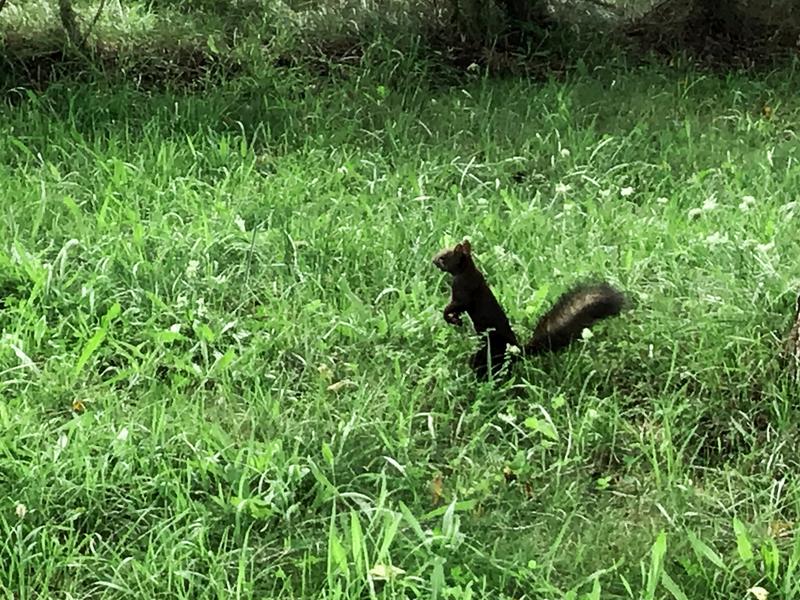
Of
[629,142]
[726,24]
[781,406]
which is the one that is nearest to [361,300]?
[781,406]

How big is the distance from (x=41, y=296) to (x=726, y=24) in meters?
4.51

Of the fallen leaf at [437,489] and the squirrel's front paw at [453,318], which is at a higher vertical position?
the squirrel's front paw at [453,318]

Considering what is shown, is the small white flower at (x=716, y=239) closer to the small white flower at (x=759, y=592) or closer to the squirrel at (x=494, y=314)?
the squirrel at (x=494, y=314)

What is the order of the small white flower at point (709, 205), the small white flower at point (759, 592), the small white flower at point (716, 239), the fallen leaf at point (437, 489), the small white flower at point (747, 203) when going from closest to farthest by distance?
1. the small white flower at point (759, 592)
2. the fallen leaf at point (437, 489)
3. the small white flower at point (716, 239)
4. the small white flower at point (709, 205)
5. the small white flower at point (747, 203)

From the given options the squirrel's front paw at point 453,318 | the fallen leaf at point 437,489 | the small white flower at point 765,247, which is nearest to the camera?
the fallen leaf at point 437,489

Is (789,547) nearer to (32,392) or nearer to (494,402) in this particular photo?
(494,402)

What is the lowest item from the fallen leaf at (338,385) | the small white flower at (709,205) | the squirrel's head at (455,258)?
the fallen leaf at (338,385)

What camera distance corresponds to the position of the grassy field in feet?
7.27

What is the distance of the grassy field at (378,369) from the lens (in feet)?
7.27

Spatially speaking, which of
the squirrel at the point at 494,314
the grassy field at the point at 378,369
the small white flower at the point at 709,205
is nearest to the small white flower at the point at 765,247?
the grassy field at the point at 378,369

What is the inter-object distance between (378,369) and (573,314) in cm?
55

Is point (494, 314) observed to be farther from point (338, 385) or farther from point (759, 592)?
point (759, 592)

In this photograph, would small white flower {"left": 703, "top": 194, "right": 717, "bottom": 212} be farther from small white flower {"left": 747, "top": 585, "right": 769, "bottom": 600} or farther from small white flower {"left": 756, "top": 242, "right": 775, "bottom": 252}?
small white flower {"left": 747, "top": 585, "right": 769, "bottom": 600}

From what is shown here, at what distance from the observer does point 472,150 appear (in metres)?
4.46
